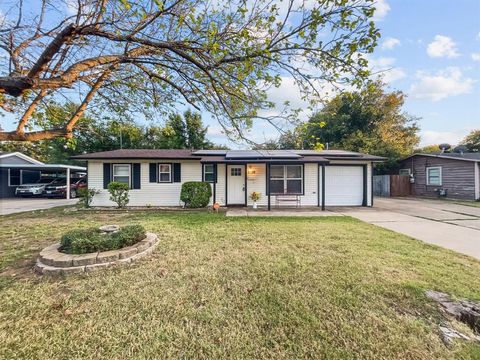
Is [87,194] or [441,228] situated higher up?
[87,194]

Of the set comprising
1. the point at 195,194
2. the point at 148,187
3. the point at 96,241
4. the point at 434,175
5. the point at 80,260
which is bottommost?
the point at 80,260

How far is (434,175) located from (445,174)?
2.53ft

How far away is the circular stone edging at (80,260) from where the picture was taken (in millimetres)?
3855

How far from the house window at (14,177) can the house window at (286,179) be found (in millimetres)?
21398

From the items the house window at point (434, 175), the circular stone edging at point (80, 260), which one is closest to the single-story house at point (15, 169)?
the circular stone edging at point (80, 260)

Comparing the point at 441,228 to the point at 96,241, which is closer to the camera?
the point at 96,241

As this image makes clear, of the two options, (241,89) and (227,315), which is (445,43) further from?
(227,315)

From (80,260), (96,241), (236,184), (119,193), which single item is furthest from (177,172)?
(80,260)

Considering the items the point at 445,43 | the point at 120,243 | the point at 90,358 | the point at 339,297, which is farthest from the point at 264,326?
the point at 445,43

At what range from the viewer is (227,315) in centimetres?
273

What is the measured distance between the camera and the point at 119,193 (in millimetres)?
11602

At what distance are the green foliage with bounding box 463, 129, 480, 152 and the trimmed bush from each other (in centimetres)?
3852

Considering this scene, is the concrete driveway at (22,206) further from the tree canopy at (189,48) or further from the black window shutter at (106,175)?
the tree canopy at (189,48)

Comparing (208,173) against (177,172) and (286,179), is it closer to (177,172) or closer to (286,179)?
(177,172)
